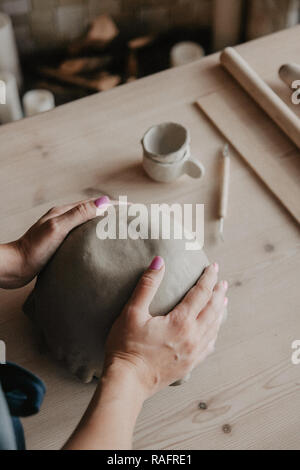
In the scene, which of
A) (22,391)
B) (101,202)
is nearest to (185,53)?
(101,202)

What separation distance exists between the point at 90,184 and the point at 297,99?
17.3 inches

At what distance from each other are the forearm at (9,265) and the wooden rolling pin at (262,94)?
514mm

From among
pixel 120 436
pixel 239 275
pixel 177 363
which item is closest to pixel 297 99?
pixel 239 275

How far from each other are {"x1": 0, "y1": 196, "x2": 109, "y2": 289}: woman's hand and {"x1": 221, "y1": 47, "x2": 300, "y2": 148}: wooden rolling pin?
38cm

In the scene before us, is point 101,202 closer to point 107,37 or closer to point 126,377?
point 126,377

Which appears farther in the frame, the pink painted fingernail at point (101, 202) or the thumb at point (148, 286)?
the pink painted fingernail at point (101, 202)

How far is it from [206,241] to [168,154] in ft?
0.50

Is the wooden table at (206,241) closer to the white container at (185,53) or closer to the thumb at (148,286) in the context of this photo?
the thumb at (148,286)

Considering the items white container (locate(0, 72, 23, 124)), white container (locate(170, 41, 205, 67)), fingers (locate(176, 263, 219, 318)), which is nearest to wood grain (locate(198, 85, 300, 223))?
fingers (locate(176, 263, 219, 318))

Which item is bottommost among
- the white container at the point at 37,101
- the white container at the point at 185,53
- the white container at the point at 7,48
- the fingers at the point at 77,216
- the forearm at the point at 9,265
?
the white container at the point at 37,101

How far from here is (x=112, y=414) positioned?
539 mm

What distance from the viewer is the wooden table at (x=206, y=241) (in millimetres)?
604

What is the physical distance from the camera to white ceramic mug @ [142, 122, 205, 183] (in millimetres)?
784

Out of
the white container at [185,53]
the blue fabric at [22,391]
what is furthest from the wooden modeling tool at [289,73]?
the white container at [185,53]
